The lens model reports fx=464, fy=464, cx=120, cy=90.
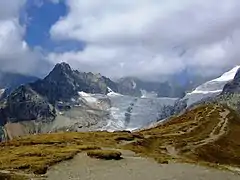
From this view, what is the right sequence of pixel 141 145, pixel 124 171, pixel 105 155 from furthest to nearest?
pixel 141 145
pixel 105 155
pixel 124 171

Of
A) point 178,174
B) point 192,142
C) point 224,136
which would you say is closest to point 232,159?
point 192,142

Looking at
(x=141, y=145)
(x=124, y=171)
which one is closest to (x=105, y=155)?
(x=124, y=171)

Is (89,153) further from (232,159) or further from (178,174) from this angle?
(232,159)

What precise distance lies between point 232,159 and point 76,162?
84429 mm

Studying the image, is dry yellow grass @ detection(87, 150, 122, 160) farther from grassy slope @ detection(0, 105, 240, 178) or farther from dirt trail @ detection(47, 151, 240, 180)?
grassy slope @ detection(0, 105, 240, 178)

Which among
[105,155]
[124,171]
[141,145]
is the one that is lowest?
[124,171]

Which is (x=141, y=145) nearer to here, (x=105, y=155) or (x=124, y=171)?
(x=105, y=155)

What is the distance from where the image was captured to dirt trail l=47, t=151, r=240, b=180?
6606 centimetres

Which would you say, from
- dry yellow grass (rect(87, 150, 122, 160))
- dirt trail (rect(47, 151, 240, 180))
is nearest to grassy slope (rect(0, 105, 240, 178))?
dry yellow grass (rect(87, 150, 122, 160))

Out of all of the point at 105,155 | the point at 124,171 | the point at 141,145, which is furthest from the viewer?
the point at 141,145

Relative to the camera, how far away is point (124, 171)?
72.1 meters

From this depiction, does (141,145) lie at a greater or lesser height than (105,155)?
greater

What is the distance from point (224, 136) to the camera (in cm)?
19025

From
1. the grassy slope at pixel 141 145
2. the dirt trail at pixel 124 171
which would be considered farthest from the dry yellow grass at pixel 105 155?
the grassy slope at pixel 141 145
